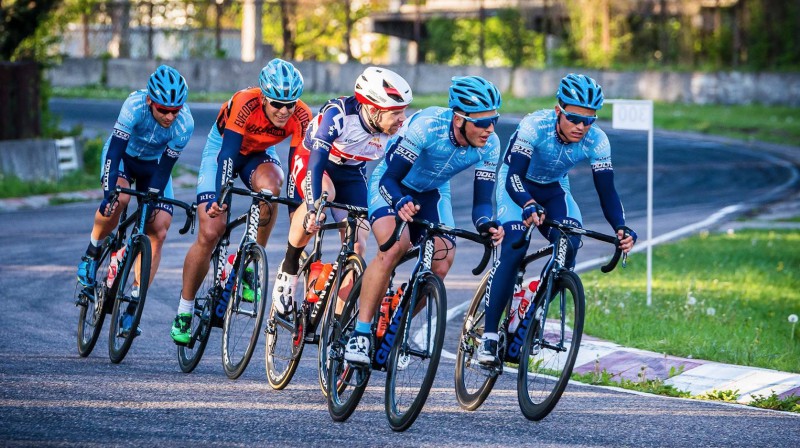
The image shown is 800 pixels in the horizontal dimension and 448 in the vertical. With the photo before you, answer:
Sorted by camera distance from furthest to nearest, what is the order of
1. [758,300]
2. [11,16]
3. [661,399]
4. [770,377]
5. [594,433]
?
1. [11,16]
2. [758,300]
3. [770,377]
4. [661,399]
5. [594,433]

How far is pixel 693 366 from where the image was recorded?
9.89 metres

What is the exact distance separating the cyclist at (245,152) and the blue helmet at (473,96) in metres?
1.43

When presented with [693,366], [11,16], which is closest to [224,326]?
[693,366]

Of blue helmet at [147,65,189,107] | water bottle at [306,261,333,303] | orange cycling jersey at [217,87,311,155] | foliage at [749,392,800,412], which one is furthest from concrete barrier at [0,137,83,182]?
foliage at [749,392,800,412]

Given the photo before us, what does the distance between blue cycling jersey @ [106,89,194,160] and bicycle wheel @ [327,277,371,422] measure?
92.6 inches

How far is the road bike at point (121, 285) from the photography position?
30.2 ft

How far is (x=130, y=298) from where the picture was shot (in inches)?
370

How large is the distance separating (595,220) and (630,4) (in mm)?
26977

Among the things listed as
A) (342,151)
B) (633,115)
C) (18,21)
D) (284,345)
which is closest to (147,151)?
(342,151)

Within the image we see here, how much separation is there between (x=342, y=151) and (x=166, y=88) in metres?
1.54

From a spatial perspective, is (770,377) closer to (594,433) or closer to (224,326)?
(594,433)

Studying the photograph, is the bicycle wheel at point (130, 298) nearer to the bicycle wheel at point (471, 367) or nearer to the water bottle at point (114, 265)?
the water bottle at point (114, 265)

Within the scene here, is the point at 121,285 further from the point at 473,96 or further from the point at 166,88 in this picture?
the point at 473,96

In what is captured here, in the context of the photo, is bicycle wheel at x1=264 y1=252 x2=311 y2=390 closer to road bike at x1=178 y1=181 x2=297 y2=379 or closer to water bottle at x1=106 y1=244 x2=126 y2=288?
road bike at x1=178 y1=181 x2=297 y2=379
